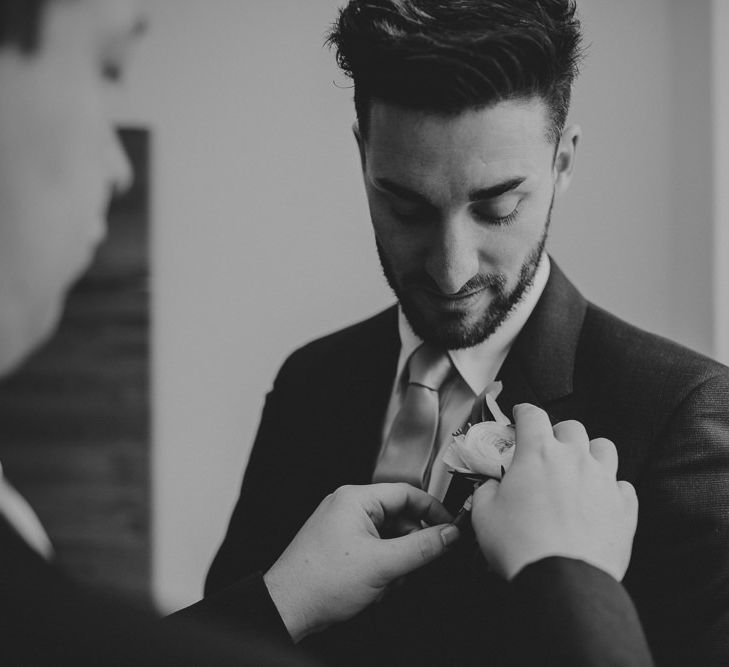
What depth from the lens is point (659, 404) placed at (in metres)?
1.09

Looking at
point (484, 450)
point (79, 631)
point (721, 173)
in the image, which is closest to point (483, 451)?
point (484, 450)

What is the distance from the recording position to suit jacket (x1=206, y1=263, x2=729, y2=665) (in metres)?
0.98

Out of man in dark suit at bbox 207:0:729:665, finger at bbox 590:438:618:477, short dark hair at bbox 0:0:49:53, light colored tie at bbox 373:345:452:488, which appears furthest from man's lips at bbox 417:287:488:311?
short dark hair at bbox 0:0:49:53

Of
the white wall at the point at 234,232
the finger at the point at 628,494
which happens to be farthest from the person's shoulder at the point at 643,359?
the white wall at the point at 234,232

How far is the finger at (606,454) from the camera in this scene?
92cm

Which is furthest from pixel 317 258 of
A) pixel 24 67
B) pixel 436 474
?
pixel 24 67

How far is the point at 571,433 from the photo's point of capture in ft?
3.08

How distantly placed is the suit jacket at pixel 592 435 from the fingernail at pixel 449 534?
1.3 inches

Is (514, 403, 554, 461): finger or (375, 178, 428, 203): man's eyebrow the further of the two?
(375, 178, 428, 203): man's eyebrow

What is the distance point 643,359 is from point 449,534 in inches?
15.8

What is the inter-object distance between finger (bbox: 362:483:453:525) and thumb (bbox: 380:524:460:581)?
0.07 m

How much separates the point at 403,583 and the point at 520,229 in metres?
0.53

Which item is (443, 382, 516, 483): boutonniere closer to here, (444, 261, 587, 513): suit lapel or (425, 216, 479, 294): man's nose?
(444, 261, 587, 513): suit lapel

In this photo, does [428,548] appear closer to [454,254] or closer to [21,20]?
[454,254]
